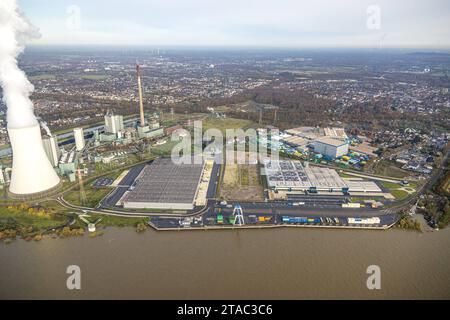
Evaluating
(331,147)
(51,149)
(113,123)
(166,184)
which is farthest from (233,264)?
(113,123)

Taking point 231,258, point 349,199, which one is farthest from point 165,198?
point 349,199

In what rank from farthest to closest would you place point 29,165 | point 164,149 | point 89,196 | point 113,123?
point 113,123, point 164,149, point 89,196, point 29,165

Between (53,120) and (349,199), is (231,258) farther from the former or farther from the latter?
(53,120)

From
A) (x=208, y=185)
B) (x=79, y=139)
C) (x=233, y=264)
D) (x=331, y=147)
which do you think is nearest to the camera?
(x=233, y=264)

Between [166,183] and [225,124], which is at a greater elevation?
[225,124]

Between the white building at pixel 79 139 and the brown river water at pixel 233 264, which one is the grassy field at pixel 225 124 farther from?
the brown river water at pixel 233 264

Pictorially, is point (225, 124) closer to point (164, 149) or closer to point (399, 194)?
point (164, 149)
